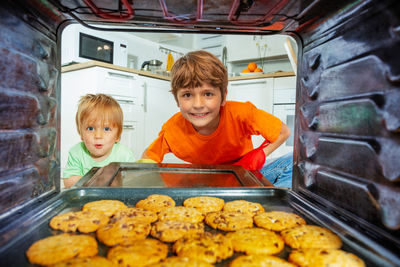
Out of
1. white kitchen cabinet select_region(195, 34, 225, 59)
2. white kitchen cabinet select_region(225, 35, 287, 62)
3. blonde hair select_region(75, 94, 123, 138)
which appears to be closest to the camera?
blonde hair select_region(75, 94, 123, 138)

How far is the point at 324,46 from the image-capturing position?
69cm

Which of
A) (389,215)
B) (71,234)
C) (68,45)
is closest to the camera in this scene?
(389,215)

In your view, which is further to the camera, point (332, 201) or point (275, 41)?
point (275, 41)

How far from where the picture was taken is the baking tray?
19.1 inches

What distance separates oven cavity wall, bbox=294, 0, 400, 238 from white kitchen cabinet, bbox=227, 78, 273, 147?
295cm

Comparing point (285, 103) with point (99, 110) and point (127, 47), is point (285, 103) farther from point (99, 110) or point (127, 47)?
point (99, 110)

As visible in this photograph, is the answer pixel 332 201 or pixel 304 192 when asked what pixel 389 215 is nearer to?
pixel 332 201

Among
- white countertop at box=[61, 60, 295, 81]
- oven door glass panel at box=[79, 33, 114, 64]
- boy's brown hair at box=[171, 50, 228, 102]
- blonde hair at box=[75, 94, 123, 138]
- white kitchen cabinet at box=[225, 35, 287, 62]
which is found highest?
white kitchen cabinet at box=[225, 35, 287, 62]

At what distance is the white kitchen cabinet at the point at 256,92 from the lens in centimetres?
366

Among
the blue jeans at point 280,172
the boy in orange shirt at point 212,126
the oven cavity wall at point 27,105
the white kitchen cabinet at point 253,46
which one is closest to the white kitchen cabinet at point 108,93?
the boy in orange shirt at point 212,126

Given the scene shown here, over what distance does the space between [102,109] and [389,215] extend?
1.53 meters

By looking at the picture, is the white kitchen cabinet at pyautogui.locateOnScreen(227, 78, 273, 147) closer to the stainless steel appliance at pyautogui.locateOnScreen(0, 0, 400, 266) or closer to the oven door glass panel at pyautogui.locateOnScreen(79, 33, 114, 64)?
the oven door glass panel at pyautogui.locateOnScreen(79, 33, 114, 64)

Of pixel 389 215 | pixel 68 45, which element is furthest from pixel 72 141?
pixel 389 215

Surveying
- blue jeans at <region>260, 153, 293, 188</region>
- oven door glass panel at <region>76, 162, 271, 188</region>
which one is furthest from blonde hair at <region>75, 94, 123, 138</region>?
blue jeans at <region>260, 153, 293, 188</region>
